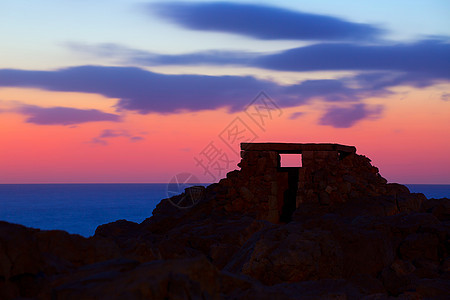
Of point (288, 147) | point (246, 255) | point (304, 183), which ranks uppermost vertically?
point (288, 147)

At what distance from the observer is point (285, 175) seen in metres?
15.7

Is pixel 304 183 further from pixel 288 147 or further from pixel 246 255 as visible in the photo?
pixel 246 255

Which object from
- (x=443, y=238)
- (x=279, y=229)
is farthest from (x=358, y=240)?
(x=443, y=238)

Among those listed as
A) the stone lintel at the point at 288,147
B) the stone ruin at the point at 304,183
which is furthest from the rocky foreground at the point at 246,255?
the stone lintel at the point at 288,147

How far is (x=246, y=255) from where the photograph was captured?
639cm

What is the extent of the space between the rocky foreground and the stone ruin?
5 centimetres

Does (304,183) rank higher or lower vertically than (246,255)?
higher

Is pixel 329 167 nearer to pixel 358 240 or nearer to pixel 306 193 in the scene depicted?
pixel 306 193

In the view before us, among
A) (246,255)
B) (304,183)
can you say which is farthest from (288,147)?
(246,255)

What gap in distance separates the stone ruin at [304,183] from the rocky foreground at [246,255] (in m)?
0.05

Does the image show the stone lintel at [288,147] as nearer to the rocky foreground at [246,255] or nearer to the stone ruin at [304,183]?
the stone ruin at [304,183]

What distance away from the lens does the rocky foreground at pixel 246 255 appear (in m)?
3.22

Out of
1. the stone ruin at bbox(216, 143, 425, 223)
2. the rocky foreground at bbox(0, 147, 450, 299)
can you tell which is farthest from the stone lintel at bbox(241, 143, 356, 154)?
the rocky foreground at bbox(0, 147, 450, 299)

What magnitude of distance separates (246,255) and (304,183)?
8189 millimetres
